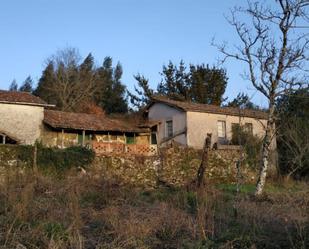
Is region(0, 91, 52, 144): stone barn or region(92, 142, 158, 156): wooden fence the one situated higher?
region(0, 91, 52, 144): stone barn

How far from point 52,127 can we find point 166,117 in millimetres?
9630

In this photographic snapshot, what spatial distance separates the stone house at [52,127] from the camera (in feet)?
102

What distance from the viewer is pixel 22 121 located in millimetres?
32156

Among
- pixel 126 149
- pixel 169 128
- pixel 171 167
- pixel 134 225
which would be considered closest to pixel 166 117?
pixel 169 128

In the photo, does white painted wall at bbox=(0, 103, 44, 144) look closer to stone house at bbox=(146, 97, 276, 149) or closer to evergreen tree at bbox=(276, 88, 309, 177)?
stone house at bbox=(146, 97, 276, 149)

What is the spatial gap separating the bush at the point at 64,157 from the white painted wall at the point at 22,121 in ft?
26.8

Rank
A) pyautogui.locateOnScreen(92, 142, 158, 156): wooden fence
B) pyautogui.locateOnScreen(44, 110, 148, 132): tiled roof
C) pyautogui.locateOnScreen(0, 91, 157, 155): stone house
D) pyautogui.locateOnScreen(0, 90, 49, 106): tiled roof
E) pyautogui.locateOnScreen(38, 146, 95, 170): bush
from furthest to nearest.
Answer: pyautogui.locateOnScreen(44, 110, 148, 132): tiled roof, pyautogui.locateOnScreen(0, 90, 49, 106): tiled roof, pyautogui.locateOnScreen(0, 91, 157, 155): stone house, pyautogui.locateOnScreen(92, 142, 158, 156): wooden fence, pyautogui.locateOnScreen(38, 146, 95, 170): bush

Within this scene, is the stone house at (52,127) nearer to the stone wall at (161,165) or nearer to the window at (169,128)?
the stone wall at (161,165)

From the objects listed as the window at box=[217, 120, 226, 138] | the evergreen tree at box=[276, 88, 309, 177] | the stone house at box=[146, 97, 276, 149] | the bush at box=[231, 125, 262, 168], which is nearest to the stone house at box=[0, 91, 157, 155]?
the stone house at box=[146, 97, 276, 149]

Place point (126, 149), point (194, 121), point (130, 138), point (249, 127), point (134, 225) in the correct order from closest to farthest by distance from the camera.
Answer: point (134, 225), point (126, 149), point (194, 121), point (130, 138), point (249, 127)

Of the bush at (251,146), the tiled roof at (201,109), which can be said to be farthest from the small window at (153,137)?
the bush at (251,146)

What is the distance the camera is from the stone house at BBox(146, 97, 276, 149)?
35.8 m

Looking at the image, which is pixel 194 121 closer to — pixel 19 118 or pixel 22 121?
pixel 22 121

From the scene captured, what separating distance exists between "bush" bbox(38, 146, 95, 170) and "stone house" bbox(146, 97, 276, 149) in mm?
12087
